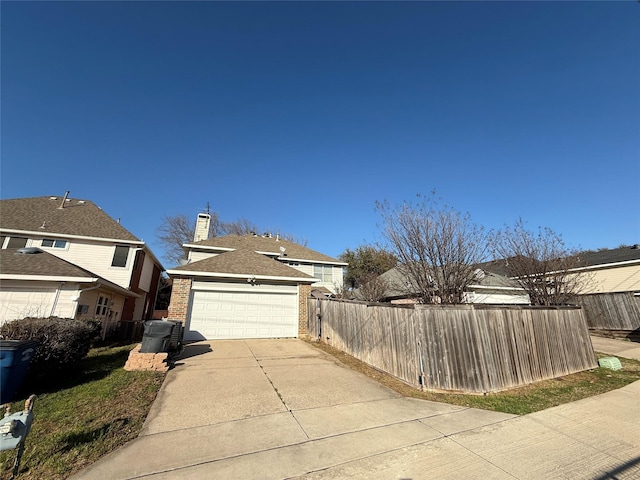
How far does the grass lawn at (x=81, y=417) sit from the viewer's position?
125 inches

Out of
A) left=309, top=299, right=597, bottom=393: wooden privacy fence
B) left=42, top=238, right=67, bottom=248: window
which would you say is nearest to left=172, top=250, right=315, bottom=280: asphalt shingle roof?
left=309, top=299, right=597, bottom=393: wooden privacy fence

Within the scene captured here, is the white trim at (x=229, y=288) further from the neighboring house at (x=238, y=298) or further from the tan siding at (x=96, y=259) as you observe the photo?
the tan siding at (x=96, y=259)

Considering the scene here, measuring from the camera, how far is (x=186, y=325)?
11.4m

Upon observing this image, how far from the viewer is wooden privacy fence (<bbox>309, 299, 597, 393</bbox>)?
6078mm

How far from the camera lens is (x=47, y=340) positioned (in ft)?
19.6

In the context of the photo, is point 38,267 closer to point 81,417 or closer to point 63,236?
point 63,236

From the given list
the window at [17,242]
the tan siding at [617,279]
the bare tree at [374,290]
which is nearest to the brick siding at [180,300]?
the bare tree at [374,290]

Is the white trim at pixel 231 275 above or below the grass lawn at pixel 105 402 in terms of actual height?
above

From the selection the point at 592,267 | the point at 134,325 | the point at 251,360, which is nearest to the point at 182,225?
the point at 134,325

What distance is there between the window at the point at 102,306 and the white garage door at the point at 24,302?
2099 millimetres

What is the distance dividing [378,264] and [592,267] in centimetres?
1561

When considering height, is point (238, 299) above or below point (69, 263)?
below

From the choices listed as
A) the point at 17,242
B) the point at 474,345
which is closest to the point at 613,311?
the point at 474,345

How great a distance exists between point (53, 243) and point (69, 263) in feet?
14.5
